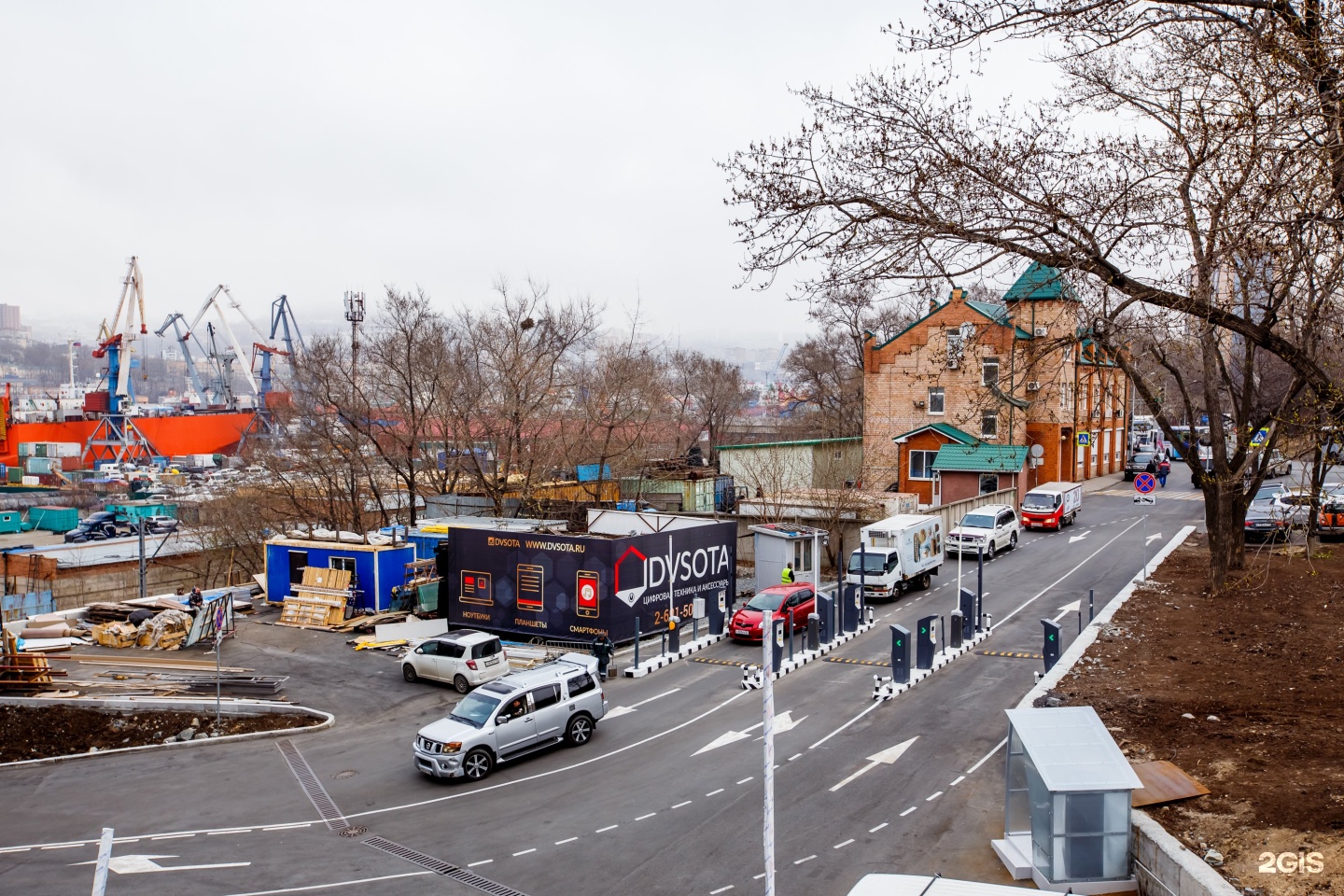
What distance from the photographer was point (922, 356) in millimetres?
49344

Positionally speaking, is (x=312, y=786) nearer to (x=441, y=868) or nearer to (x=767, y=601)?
(x=441, y=868)

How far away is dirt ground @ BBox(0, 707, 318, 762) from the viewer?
1912 centimetres

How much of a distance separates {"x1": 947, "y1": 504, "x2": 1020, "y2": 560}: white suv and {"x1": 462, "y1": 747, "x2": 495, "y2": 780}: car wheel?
2215cm

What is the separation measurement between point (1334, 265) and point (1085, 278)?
2.34 m

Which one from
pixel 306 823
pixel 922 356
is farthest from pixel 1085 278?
pixel 922 356

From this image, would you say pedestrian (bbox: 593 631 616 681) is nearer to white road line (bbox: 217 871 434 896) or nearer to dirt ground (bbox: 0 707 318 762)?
dirt ground (bbox: 0 707 318 762)

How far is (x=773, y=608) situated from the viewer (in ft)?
82.3

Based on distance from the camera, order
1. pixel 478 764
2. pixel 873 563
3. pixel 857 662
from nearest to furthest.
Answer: pixel 478 764 → pixel 857 662 → pixel 873 563

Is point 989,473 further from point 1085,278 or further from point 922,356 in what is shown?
point 1085,278

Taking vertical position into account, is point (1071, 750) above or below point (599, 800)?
above

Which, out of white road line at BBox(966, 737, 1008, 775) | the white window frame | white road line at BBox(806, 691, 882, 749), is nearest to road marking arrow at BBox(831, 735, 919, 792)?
white road line at BBox(806, 691, 882, 749)

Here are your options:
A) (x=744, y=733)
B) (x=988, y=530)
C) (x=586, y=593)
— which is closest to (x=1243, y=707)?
(x=744, y=733)

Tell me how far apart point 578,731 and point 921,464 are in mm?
31617

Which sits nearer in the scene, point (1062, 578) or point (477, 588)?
point (477, 588)
